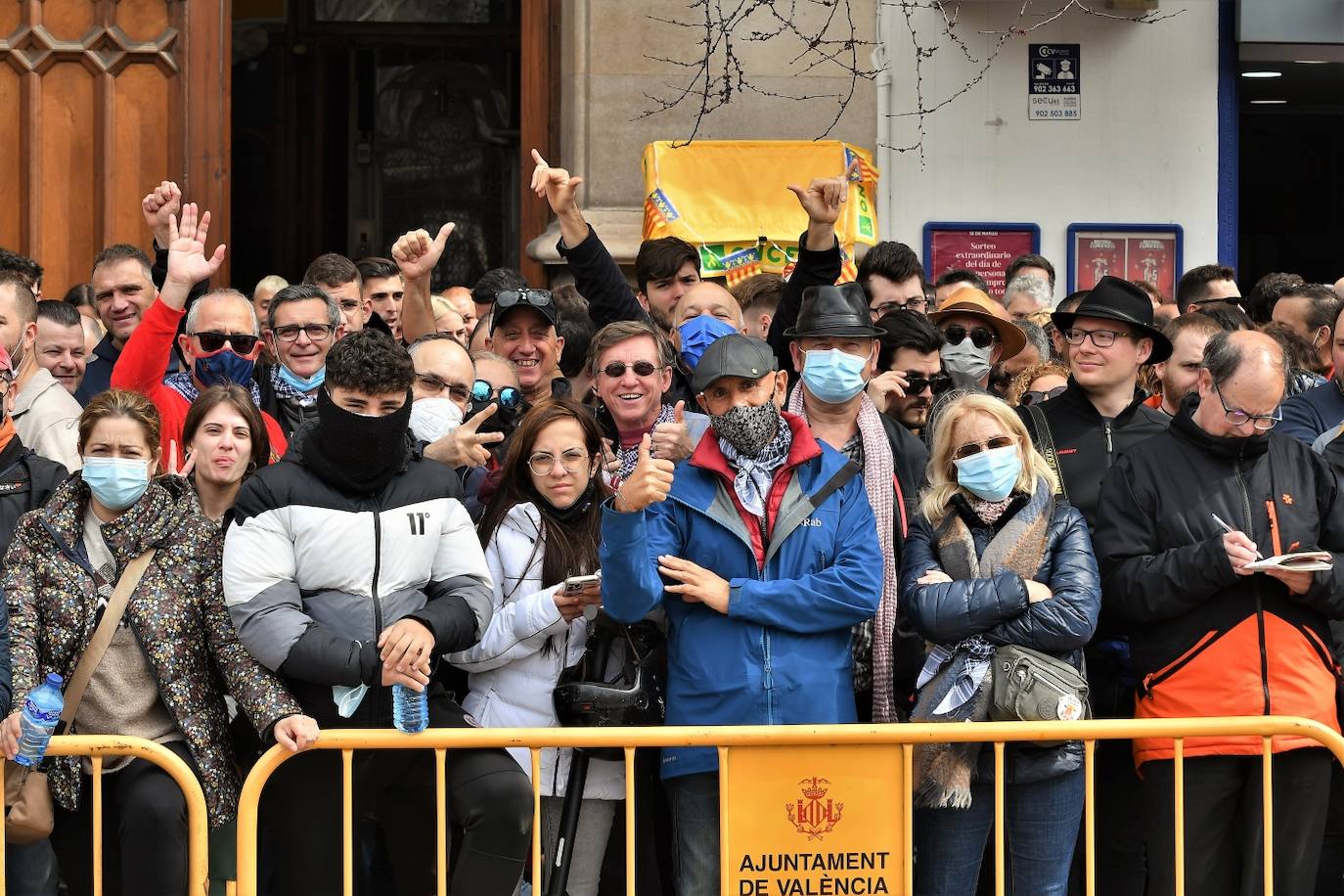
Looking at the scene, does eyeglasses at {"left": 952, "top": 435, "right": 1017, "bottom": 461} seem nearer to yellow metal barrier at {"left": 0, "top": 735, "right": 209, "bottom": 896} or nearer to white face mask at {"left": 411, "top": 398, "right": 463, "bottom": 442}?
white face mask at {"left": 411, "top": 398, "right": 463, "bottom": 442}

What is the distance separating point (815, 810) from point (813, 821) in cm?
3

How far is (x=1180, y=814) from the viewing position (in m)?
5.21

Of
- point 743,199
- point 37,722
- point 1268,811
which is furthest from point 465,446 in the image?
point 743,199

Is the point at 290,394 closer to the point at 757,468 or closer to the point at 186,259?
the point at 186,259

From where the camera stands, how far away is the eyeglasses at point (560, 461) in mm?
5691

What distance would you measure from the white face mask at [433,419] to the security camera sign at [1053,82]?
537cm

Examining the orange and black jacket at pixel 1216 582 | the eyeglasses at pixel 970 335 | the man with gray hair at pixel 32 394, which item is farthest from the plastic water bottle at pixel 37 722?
the eyeglasses at pixel 970 335

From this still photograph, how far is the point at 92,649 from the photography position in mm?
5254

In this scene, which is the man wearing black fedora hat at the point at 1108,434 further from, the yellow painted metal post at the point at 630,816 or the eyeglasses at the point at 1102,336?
the yellow painted metal post at the point at 630,816

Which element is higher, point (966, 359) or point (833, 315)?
point (833, 315)

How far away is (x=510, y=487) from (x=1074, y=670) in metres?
1.82

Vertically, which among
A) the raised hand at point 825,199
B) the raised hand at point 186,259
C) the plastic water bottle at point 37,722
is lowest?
the plastic water bottle at point 37,722

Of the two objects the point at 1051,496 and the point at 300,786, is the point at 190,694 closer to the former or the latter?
the point at 300,786

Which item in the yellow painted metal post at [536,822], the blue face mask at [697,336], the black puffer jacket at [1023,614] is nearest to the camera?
the yellow painted metal post at [536,822]
